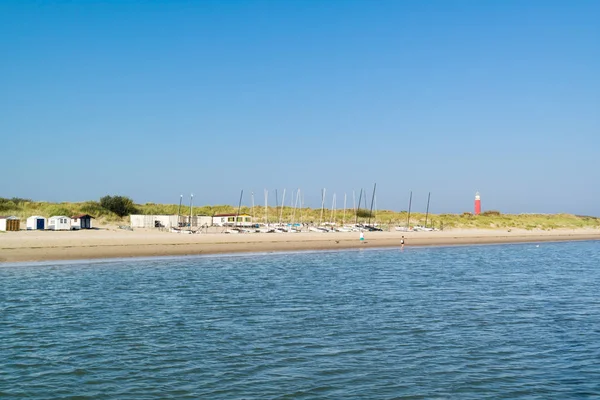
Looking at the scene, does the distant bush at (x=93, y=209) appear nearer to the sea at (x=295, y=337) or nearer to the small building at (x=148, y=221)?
the small building at (x=148, y=221)

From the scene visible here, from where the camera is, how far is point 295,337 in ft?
44.1

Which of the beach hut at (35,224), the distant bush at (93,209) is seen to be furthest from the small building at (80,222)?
the distant bush at (93,209)

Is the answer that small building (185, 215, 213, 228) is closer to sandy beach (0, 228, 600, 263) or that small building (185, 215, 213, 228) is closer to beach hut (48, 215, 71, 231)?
beach hut (48, 215, 71, 231)

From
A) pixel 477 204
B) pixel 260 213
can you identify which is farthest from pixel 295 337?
pixel 477 204

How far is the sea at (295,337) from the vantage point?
989 cm

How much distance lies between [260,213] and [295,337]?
89.6m

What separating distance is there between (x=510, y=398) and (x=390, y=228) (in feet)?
240

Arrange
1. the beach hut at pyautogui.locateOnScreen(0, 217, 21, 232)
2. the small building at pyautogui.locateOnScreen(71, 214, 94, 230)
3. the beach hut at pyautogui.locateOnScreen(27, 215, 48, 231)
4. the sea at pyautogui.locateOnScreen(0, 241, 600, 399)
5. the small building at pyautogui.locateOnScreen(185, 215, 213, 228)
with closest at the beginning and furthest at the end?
the sea at pyautogui.locateOnScreen(0, 241, 600, 399), the beach hut at pyautogui.locateOnScreen(0, 217, 21, 232), the beach hut at pyautogui.locateOnScreen(27, 215, 48, 231), the small building at pyautogui.locateOnScreen(71, 214, 94, 230), the small building at pyautogui.locateOnScreen(185, 215, 213, 228)

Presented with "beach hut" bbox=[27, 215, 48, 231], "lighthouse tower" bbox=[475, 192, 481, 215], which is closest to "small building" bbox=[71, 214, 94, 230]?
"beach hut" bbox=[27, 215, 48, 231]

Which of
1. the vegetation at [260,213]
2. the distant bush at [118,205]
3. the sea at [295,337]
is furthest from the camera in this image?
the distant bush at [118,205]

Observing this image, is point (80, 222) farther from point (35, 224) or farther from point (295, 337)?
point (295, 337)

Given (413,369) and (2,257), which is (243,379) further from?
(2,257)

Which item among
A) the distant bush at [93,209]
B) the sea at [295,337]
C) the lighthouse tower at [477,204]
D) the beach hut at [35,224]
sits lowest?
the sea at [295,337]

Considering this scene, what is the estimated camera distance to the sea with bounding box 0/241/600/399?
9891 millimetres
